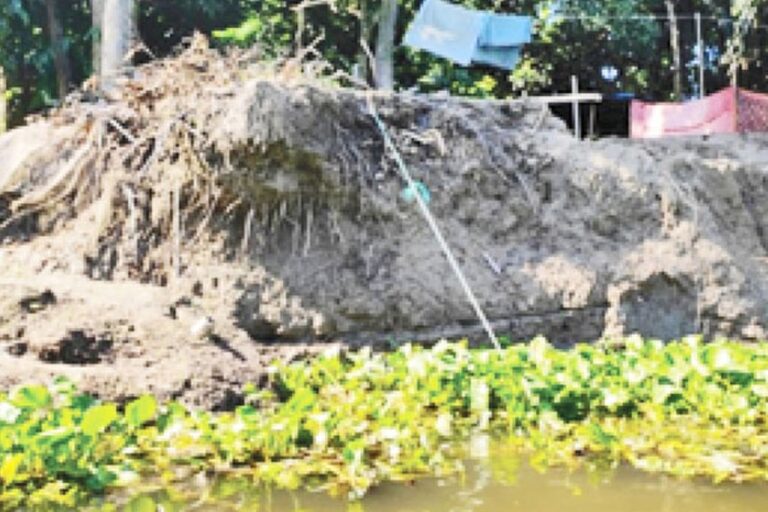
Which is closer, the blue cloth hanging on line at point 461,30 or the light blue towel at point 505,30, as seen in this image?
A: the blue cloth hanging on line at point 461,30

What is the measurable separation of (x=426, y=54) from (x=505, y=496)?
15.8m

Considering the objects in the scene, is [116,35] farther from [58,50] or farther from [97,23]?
[58,50]

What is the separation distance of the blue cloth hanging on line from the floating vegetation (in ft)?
34.2

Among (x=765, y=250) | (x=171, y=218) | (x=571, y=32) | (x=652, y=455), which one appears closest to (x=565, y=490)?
(x=652, y=455)

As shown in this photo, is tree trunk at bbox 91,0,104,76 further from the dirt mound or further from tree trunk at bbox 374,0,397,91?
the dirt mound

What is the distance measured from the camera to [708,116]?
13.2 m

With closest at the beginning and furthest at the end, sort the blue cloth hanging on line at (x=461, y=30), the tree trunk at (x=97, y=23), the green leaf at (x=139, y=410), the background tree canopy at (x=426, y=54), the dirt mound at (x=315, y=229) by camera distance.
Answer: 1. the green leaf at (x=139, y=410)
2. the dirt mound at (x=315, y=229)
3. the tree trunk at (x=97, y=23)
4. the blue cloth hanging on line at (x=461, y=30)
5. the background tree canopy at (x=426, y=54)

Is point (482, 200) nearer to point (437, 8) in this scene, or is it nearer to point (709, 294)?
point (709, 294)

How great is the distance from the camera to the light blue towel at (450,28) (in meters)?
14.9

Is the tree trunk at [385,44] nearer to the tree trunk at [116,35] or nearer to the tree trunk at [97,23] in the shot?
the tree trunk at [97,23]

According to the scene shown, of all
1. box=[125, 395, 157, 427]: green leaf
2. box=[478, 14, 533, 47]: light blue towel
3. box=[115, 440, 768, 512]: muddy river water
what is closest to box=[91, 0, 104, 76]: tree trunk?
box=[478, 14, 533, 47]: light blue towel

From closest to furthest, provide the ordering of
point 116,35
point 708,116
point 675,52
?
point 116,35 → point 708,116 → point 675,52

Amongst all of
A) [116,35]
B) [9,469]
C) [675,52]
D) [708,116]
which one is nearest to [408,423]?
[9,469]

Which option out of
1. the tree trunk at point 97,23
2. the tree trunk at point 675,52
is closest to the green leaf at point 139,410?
the tree trunk at point 97,23
